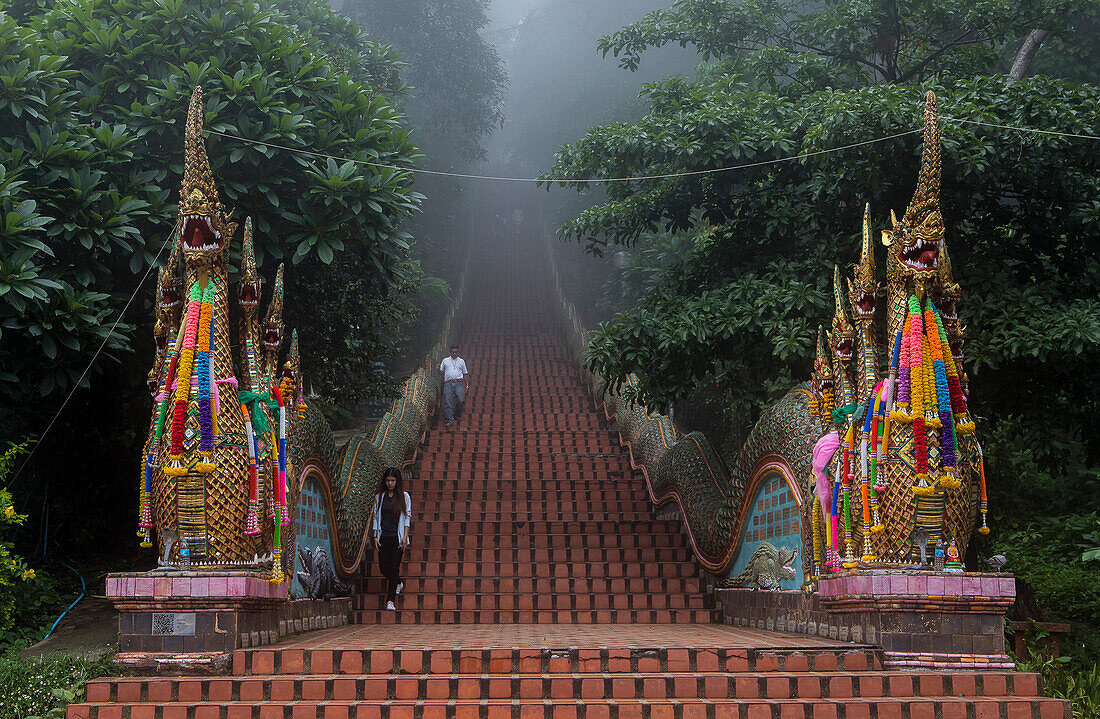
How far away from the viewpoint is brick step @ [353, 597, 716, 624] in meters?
8.66

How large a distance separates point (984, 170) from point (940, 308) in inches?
106

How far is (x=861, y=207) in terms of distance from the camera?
941 cm

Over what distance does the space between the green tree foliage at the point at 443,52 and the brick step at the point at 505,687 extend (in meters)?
20.5

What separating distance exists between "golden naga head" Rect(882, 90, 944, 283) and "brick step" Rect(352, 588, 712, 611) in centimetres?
432

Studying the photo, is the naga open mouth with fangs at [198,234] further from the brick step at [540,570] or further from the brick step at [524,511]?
the brick step at [524,511]

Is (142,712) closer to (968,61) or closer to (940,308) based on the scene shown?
(940,308)

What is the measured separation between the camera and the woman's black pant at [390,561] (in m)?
8.50

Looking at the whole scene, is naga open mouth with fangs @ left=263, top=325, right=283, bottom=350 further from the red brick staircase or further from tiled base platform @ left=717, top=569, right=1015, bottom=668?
tiled base platform @ left=717, top=569, right=1015, bottom=668

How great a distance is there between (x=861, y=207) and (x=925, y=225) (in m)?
3.70

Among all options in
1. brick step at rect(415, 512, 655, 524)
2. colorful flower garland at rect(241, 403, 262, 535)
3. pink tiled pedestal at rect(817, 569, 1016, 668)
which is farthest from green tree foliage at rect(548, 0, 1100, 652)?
colorful flower garland at rect(241, 403, 262, 535)

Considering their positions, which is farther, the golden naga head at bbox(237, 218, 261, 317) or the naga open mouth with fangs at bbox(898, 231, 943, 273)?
the golden naga head at bbox(237, 218, 261, 317)

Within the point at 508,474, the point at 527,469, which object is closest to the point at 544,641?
the point at 508,474

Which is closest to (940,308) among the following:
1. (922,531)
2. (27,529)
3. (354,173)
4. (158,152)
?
(922,531)

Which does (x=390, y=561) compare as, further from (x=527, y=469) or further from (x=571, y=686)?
(x=527, y=469)
